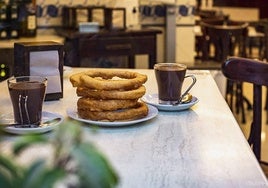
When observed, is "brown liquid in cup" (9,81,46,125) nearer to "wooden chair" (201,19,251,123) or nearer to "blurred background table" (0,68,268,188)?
"blurred background table" (0,68,268,188)

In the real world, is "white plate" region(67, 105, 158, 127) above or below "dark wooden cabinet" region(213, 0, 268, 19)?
below

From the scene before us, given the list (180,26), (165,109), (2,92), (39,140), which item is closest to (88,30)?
(180,26)

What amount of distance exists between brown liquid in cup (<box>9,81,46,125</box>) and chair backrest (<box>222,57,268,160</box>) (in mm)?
785

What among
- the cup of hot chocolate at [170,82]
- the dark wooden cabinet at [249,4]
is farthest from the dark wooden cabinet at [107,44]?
the dark wooden cabinet at [249,4]

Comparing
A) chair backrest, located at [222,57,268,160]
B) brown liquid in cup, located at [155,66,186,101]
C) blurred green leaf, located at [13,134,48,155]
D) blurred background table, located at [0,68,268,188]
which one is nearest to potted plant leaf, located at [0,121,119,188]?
blurred green leaf, located at [13,134,48,155]

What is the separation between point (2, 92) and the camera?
1.66 metres

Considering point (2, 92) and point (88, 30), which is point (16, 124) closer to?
point (2, 92)

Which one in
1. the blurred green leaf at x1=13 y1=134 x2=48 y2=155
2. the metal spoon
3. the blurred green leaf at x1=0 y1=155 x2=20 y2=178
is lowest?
the metal spoon

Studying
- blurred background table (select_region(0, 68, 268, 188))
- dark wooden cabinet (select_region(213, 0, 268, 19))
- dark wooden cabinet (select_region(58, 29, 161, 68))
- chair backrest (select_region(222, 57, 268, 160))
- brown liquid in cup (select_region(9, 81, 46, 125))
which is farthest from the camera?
dark wooden cabinet (select_region(213, 0, 268, 19))

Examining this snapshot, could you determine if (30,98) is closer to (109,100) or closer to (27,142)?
(109,100)

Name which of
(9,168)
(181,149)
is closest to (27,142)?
(9,168)

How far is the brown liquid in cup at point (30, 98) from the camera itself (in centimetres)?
119

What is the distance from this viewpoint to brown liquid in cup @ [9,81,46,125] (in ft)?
3.89

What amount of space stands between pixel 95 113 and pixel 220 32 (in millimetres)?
3442
